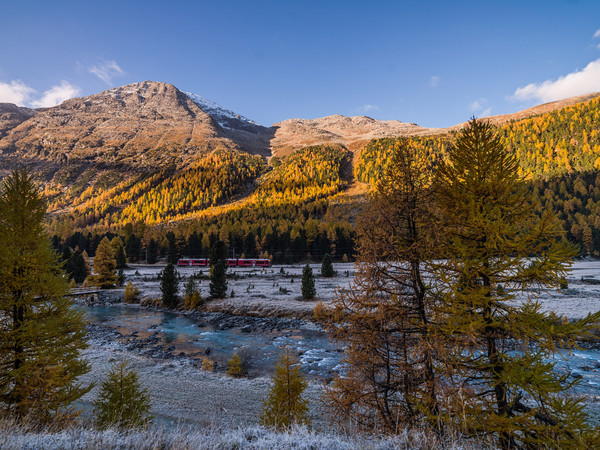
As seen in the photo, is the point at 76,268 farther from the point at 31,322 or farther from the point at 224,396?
the point at 31,322

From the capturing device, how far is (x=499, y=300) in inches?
269

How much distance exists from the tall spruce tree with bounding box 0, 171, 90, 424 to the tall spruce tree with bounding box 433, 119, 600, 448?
1166 centimetres

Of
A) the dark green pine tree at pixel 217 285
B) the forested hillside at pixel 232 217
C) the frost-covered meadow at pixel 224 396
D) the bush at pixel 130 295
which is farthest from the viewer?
the forested hillside at pixel 232 217

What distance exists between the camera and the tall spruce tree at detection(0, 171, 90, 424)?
28.1 ft

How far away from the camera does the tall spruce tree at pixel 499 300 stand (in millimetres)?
5914

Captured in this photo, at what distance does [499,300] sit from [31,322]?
14.0m

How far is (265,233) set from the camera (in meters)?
87.4

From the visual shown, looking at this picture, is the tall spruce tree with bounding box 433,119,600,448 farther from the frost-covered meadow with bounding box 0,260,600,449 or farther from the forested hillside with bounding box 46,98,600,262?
the forested hillside with bounding box 46,98,600,262

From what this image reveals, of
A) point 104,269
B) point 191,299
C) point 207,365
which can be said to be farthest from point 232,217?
point 207,365

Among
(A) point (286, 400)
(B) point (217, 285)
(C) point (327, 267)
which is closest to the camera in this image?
(A) point (286, 400)

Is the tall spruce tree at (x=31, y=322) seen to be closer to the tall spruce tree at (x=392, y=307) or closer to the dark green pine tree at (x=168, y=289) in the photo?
the tall spruce tree at (x=392, y=307)

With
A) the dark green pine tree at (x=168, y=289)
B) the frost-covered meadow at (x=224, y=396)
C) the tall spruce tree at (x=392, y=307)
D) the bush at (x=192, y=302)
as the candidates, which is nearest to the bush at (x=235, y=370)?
the frost-covered meadow at (x=224, y=396)

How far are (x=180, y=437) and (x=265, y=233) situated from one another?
274 feet

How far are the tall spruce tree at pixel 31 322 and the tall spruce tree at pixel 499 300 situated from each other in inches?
459
